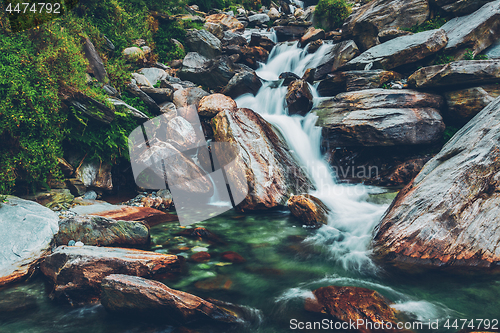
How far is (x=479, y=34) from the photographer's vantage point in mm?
8977

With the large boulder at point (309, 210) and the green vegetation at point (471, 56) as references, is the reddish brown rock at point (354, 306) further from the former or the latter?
the green vegetation at point (471, 56)

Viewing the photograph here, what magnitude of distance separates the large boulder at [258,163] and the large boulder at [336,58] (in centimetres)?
535

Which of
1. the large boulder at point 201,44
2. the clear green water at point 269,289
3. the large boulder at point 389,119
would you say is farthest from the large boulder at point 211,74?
the clear green water at point 269,289

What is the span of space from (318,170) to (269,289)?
18.6 feet

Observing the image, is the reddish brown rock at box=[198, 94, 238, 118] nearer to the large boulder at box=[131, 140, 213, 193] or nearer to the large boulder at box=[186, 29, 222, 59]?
the large boulder at box=[131, 140, 213, 193]

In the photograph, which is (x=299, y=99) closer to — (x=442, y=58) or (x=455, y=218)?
(x=442, y=58)

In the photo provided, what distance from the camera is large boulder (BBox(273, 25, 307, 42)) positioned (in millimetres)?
18016

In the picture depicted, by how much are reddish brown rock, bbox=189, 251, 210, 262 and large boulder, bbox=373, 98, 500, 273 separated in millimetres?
3178

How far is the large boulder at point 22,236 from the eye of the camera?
3855 mm

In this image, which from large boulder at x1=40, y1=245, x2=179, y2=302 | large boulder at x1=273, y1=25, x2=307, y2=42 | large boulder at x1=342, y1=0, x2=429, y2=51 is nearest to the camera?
large boulder at x1=40, y1=245, x2=179, y2=302

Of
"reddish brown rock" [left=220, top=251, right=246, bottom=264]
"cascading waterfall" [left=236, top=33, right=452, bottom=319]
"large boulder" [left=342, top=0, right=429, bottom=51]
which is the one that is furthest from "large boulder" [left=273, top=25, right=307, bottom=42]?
"reddish brown rock" [left=220, top=251, right=246, bottom=264]

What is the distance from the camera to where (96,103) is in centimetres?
717

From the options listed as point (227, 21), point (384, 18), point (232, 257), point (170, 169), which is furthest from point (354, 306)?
point (227, 21)

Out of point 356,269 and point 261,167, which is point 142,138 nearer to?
point 261,167
